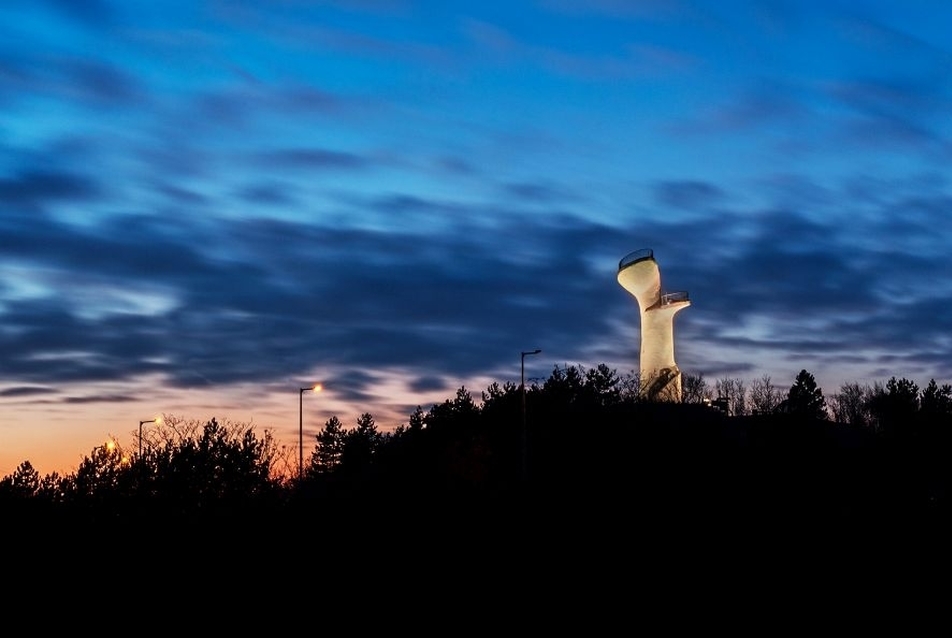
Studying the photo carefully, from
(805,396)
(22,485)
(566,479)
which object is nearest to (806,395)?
(805,396)

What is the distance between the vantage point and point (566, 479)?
5716 cm

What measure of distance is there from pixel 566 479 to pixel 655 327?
20269 mm

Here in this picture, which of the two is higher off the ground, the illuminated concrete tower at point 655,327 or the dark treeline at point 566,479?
the illuminated concrete tower at point 655,327

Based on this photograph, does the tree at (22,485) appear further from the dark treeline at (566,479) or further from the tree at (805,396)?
the tree at (805,396)

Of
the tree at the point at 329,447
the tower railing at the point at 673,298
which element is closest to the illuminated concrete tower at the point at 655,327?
the tower railing at the point at 673,298

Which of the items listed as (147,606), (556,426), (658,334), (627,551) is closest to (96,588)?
(147,606)

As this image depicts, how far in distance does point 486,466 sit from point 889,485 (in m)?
20.2

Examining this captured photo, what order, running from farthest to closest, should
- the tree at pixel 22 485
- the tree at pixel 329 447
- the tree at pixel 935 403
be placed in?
the tree at pixel 329 447 → the tree at pixel 935 403 → the tree at pixel 22 485

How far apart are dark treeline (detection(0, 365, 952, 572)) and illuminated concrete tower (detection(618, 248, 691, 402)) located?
2.49 meters

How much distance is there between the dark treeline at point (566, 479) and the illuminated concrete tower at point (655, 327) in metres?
2.49

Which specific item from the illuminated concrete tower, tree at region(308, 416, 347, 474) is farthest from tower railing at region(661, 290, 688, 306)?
tree at region(308, 416, 347, 474)

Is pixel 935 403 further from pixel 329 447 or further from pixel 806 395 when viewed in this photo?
pixel 329 447

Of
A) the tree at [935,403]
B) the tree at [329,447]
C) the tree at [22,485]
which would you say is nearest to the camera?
the tree at [22,485]

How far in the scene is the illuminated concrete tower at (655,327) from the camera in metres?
73.9
